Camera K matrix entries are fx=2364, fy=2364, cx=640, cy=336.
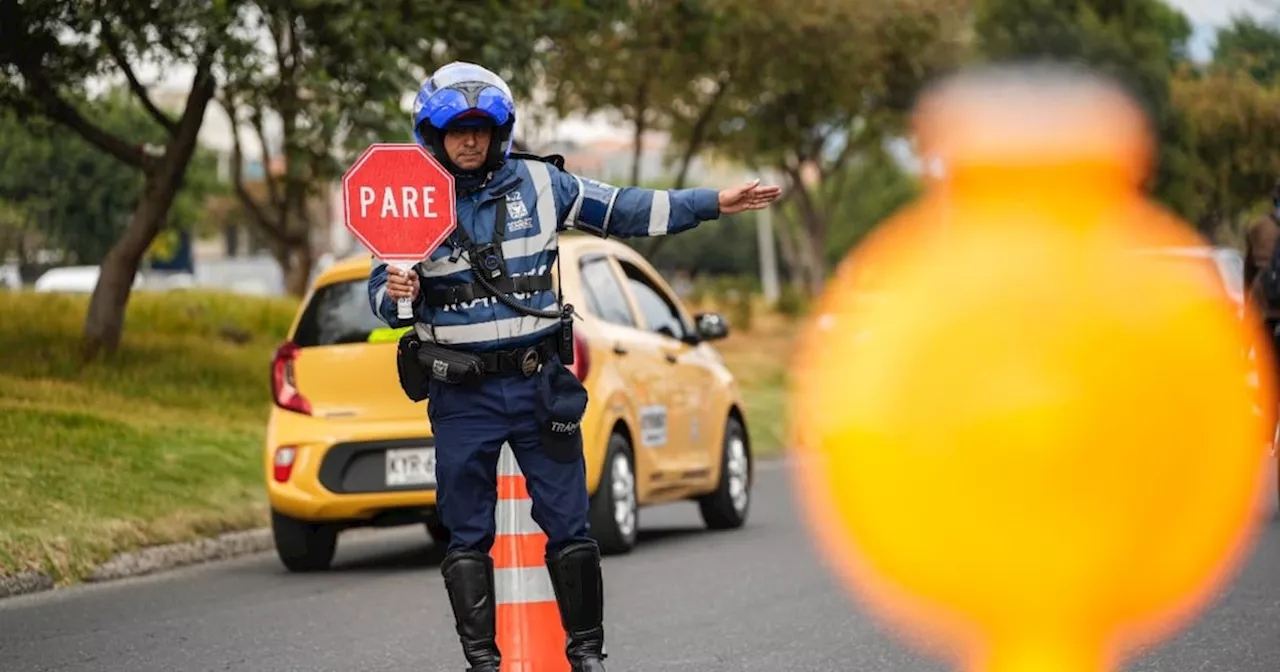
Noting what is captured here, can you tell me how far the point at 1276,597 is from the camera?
31.6ft

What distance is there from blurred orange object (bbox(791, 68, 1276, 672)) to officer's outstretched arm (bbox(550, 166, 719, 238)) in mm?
2212

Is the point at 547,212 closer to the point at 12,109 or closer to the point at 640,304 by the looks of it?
the point at 640,304

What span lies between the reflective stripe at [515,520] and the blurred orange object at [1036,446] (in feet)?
6.54

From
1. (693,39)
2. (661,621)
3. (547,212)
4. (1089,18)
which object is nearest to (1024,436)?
(693,39)

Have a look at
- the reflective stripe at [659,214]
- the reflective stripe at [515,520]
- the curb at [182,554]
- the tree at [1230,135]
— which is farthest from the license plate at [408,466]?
the tree at [1230,135]

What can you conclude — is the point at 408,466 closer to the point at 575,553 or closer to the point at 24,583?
the point at 24,583

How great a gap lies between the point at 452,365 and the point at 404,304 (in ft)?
0.89

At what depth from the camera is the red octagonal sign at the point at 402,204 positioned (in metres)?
6.28

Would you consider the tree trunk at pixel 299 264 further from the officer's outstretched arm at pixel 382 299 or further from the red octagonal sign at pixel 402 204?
the red octagonal sign at pixel 402 204

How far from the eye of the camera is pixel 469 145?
255 inches

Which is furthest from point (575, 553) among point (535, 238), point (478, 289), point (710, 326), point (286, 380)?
point (710, 326)

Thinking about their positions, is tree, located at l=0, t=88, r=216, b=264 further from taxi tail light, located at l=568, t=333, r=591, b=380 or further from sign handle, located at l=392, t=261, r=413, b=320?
sign handle, located at l=392, t=261, r=413, b=320

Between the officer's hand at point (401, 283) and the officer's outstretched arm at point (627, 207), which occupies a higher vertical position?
the officer's outstretched arm at point (627, 207)

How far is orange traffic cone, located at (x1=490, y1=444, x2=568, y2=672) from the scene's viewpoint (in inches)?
265
